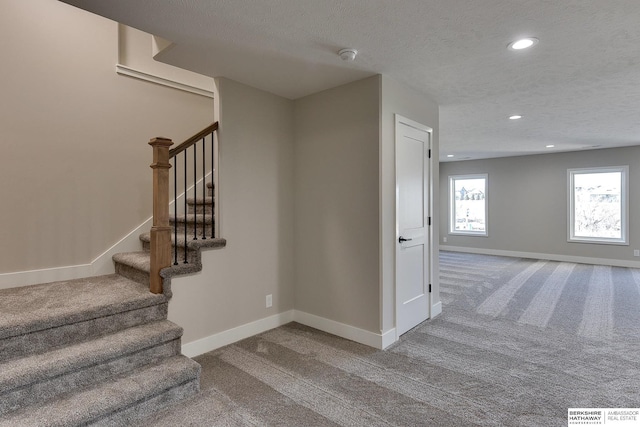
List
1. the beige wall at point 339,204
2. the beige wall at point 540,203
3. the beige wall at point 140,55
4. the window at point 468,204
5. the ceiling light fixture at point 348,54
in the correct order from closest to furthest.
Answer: the ceiling light fixture at point 348,54
the beige wall at point 339,204
the beige wall at point 140,55
the beige wall at point 540,203
the window at point 468,204

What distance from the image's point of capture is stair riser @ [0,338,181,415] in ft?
5.67

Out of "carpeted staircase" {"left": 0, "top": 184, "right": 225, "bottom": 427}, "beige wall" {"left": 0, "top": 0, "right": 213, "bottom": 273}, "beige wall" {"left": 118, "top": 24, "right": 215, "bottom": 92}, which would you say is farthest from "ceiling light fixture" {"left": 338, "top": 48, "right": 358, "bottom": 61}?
"beige wall" {"left": 0, "top": 0, "right": 213, "bottom": 273}

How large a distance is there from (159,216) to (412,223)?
233cm

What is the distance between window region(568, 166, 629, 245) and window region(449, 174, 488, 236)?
5.86ft

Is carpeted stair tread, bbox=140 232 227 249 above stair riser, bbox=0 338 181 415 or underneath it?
above

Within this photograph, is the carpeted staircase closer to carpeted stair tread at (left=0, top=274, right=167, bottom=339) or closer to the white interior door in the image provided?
carpeted stair tread at (left=0, top=274, right=167, bottom=339)

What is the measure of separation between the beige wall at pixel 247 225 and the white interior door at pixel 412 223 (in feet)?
3.85

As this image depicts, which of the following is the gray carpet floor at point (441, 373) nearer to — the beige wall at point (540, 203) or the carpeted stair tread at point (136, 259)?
the carpeted stair tread at point (136, 259)

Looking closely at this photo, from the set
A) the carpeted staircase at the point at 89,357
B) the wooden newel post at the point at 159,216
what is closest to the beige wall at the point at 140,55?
the wooden newel post at the point at 159,216

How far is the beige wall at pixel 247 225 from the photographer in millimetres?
2805

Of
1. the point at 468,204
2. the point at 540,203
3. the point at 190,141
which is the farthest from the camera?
→ the point at 468,204

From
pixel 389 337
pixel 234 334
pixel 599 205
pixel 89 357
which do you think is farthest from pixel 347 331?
pixel 599 205

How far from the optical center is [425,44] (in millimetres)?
2340

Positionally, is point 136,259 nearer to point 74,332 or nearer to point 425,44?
point 74,332
